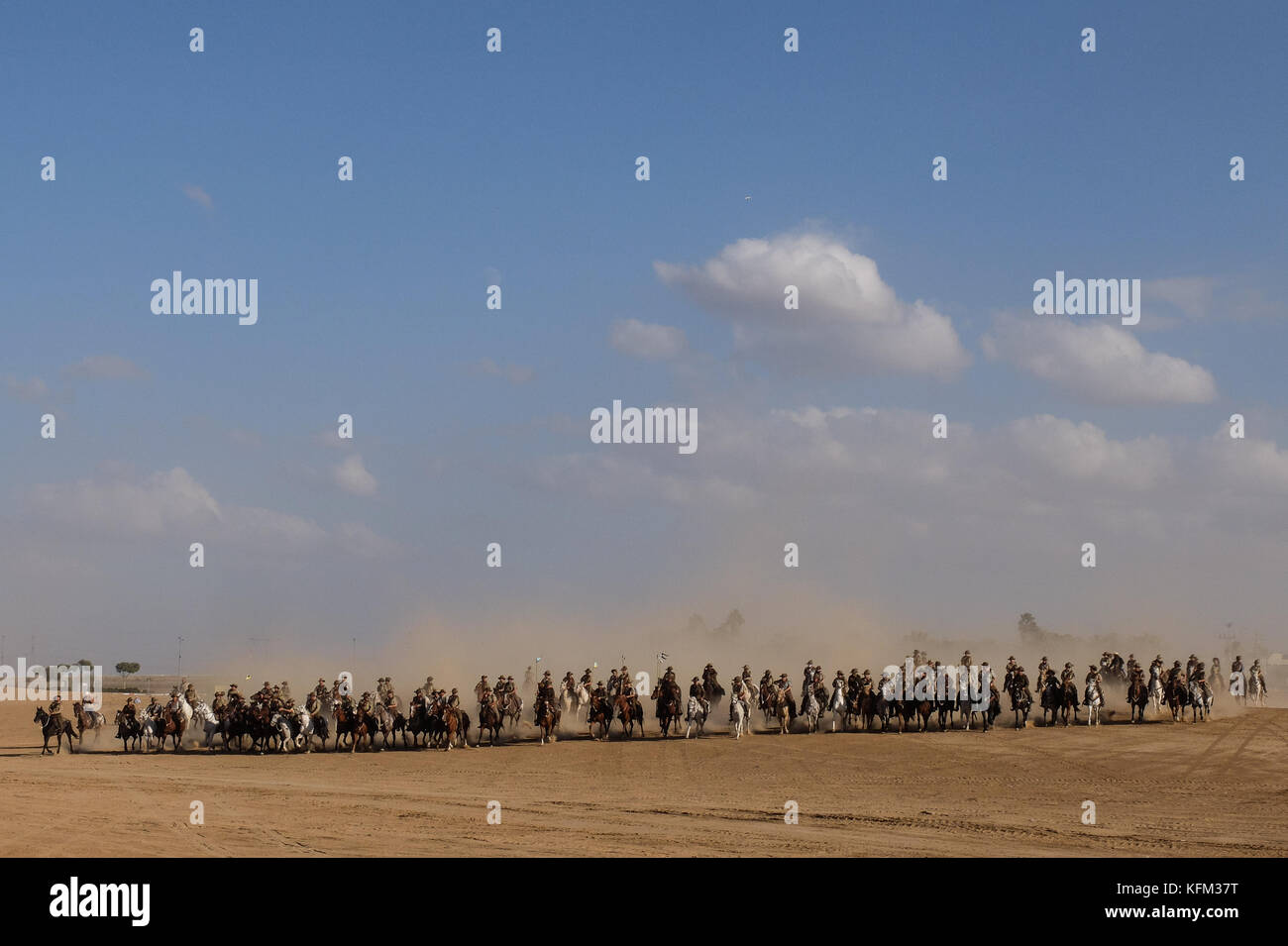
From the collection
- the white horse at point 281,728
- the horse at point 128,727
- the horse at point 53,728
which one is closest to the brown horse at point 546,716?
the white horse at point 281,728

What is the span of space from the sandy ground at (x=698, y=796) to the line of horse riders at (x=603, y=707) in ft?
3.57

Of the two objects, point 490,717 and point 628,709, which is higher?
point 628,709

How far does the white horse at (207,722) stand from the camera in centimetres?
3825

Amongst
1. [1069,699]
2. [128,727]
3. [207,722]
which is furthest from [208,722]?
[1069,699]

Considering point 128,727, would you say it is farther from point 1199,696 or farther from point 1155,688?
point 1199,696

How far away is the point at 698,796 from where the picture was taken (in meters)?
23.8

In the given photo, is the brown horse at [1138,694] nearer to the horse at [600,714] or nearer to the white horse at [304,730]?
the horse at [600,714]

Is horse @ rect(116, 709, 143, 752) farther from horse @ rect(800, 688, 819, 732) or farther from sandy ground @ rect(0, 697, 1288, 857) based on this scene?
horse @ rect(800, 688, 819, 732)

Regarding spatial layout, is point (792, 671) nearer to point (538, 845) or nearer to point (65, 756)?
point (65, 756)

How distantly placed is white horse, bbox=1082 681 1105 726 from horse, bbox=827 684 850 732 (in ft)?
26.2

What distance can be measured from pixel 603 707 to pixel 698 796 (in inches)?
562

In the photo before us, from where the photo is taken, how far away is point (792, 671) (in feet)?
298
